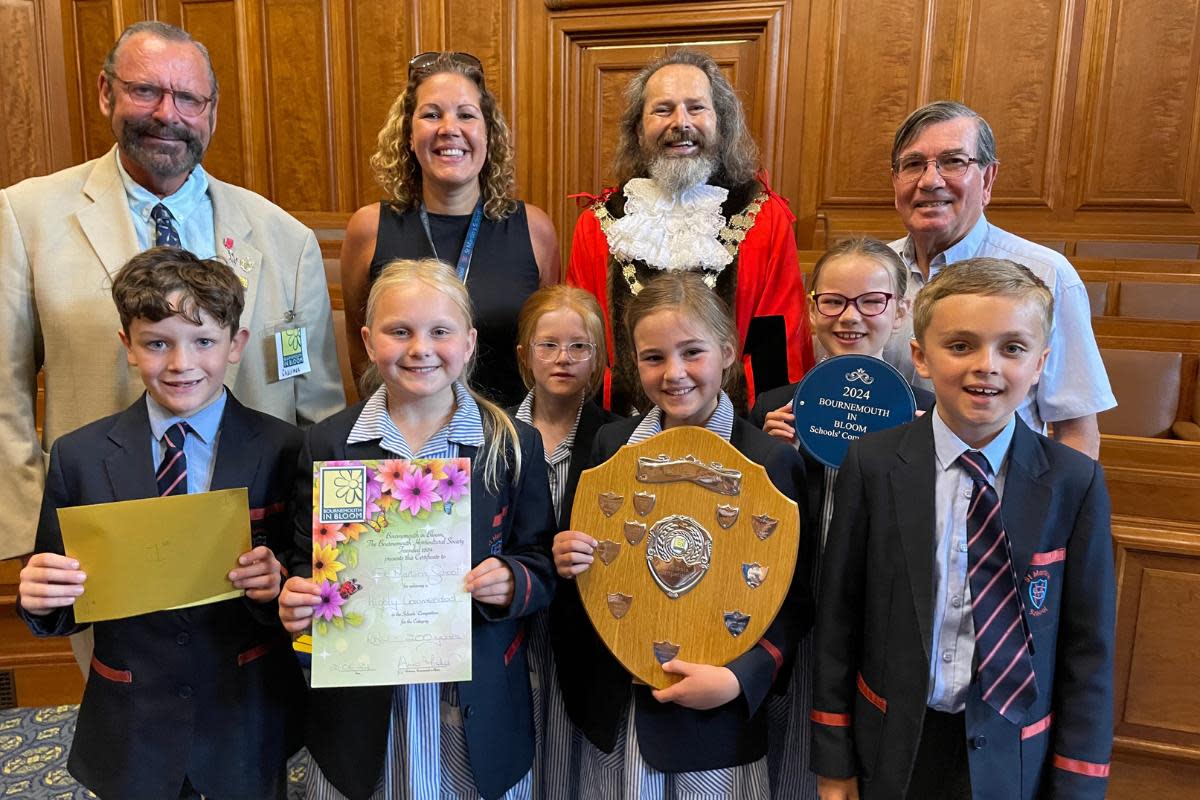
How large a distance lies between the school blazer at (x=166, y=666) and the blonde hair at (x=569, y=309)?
25.2 inches

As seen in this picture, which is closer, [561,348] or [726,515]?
[726,515]

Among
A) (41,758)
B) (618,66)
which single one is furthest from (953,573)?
(618,66)

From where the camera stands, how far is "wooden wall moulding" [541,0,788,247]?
541cm

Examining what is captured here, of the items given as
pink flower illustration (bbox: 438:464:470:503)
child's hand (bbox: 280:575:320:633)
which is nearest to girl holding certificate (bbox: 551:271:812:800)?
pink flower illustration (bbox: 438:464:470:503)

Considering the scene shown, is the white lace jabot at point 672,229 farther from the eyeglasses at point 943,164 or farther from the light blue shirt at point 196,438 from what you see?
the light blue shirt at point 196,438

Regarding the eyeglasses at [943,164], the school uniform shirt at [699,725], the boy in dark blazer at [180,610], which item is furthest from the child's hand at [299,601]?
the eyeglasses at [943,164]

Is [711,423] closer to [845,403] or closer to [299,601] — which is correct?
[845,403]

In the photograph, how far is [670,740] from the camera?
4.96 feet

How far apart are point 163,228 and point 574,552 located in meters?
1.27

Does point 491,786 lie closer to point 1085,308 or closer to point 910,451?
point 910,451

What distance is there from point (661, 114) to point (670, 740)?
172 cm

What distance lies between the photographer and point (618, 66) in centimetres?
573

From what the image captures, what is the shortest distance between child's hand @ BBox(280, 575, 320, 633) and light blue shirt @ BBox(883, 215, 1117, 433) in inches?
56.8

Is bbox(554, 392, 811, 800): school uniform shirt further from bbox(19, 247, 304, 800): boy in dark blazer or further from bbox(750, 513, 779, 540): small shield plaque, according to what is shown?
bbox(19, 247, 304, 800): boy in dark blazer
